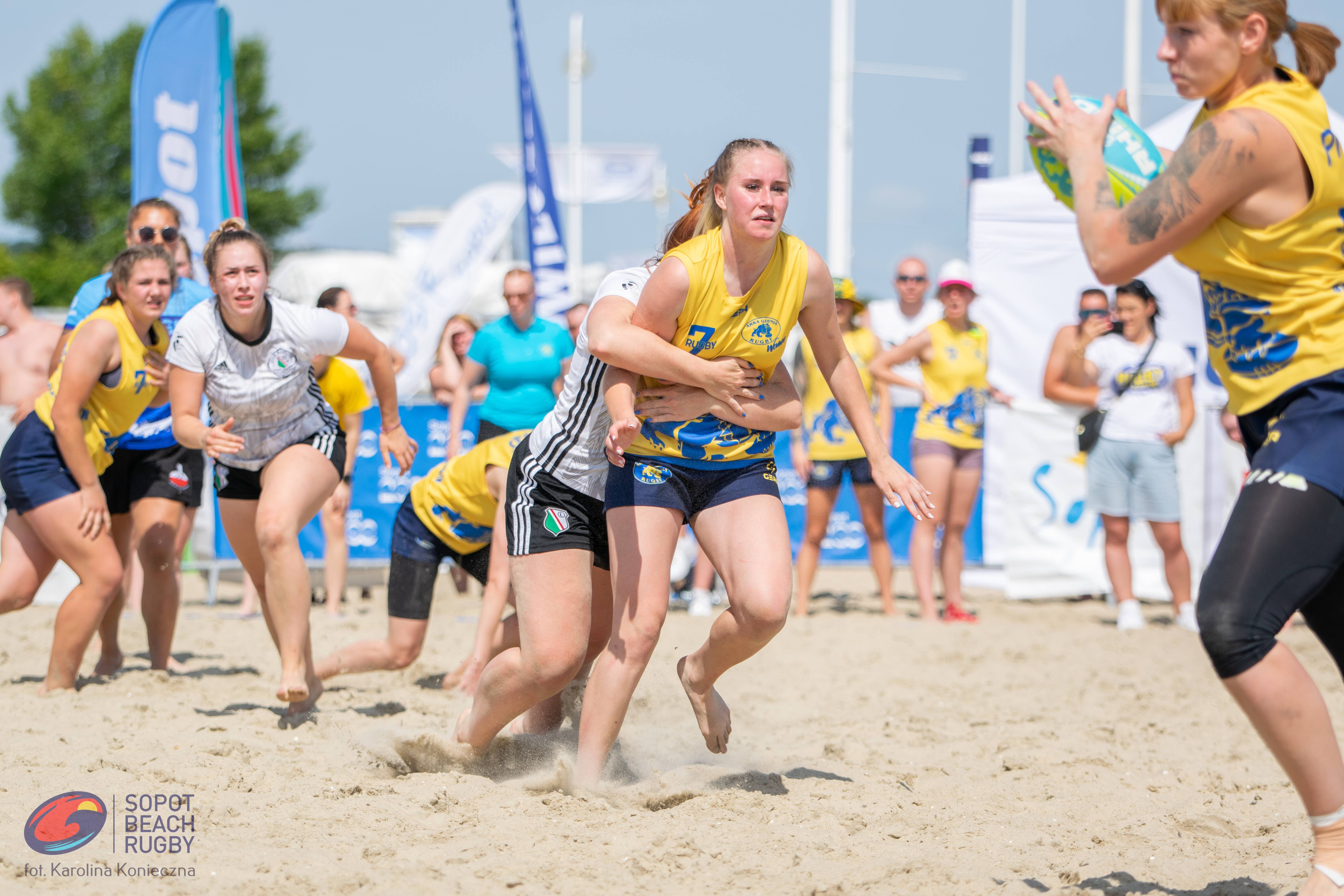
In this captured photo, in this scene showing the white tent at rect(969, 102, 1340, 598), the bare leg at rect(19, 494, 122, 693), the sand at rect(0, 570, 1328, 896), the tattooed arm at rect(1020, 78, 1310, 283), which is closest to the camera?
the tattooed arm at rect(1020, 78, 1310, 283)

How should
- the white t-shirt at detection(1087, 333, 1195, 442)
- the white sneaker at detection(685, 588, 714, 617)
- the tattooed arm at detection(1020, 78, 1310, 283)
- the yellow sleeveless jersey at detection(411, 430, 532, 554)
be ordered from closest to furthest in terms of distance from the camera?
the tattooed arm at detection(1020, 78, 1310, 283)
the yellow sleeveless jersey at detection(411, 430, 532, 554)
the white t-shirt at detection(1087, 333, 1195, 442)
the white sneaker at detection(685, 588, 714, 617)

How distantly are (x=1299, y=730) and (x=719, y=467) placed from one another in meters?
1.61

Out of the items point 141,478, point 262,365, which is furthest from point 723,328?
point 141,478

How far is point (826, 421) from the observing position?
785 centimetres

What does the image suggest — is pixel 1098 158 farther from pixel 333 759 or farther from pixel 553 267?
pixel 553 267

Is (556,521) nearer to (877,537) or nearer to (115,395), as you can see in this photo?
(115,395)

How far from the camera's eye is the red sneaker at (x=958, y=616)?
7707mm

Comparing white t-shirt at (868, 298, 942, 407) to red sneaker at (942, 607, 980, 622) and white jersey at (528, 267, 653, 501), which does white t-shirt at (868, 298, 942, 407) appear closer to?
red sneaker at (942, 607, 980, 622)

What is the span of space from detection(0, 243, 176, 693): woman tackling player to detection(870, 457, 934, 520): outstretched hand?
3137mm

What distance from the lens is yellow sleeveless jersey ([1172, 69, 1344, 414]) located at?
2357 mm

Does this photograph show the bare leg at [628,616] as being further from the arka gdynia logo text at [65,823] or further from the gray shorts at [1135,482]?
the gray shorts at [1135,482]

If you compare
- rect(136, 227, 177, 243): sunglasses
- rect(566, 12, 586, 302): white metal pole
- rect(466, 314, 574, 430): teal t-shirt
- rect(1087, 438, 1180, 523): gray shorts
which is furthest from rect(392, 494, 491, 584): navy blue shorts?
rect(566, 12, 586, 302): white metal pole

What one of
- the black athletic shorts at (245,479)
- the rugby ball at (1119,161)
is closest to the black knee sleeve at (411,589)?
the black athletic shorts at (245,479)

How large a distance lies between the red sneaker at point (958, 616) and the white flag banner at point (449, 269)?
19.4 feet
